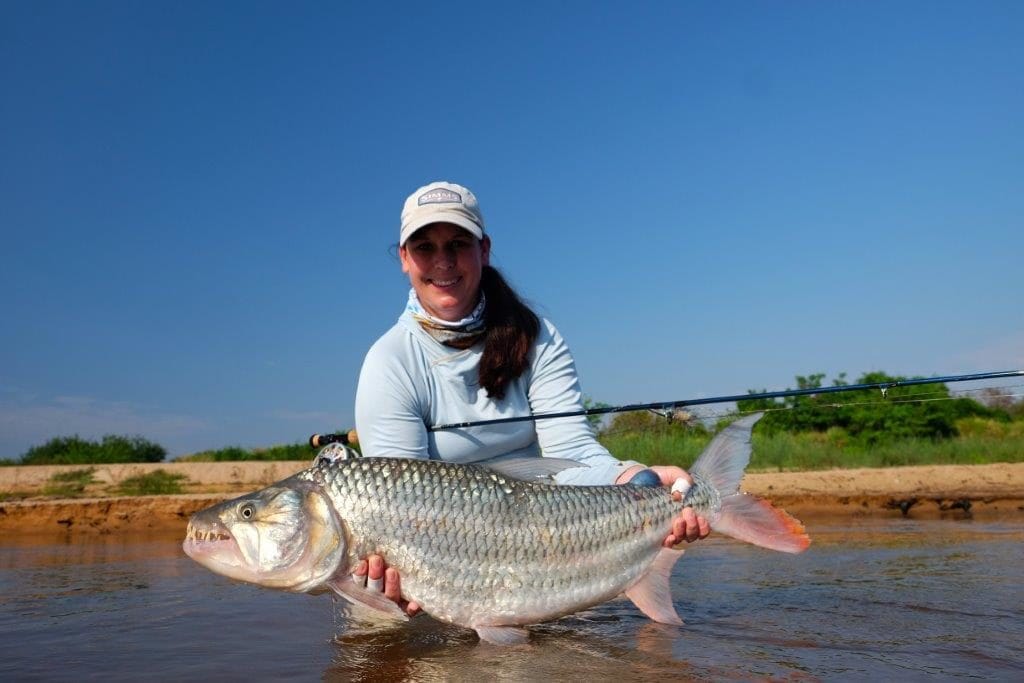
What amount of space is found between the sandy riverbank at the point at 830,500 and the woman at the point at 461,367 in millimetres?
6998

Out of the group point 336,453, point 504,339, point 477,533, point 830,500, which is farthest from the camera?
point 830,500

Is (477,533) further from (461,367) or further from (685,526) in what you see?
(461,367)

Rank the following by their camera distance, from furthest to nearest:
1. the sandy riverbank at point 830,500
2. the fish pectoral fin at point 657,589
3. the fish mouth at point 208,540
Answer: the sandy riverbank at point 830,500 → the fish pectoral fin at point 657,589 → the fish mouth at point 208,540

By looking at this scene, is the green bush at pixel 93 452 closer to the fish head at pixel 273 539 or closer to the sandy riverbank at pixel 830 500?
the sandy riverbank at pixel 830 500

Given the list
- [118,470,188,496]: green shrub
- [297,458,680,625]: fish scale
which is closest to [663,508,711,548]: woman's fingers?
[297,458,680,625]: fish scale

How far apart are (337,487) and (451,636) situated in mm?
1231

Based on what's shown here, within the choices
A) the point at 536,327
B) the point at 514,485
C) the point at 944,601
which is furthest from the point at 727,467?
the point at 944,601

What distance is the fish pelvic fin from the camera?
13.1 ft

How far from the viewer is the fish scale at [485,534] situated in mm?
3549

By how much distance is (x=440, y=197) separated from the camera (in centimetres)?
459

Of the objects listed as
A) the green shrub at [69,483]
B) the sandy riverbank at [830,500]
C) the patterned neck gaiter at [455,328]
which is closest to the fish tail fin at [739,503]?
the patterned neck gaiter at [455,328]

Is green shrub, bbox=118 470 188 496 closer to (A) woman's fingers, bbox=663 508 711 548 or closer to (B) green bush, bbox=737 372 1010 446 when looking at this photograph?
(A) woman's fingers, bbox=663 508 711 548

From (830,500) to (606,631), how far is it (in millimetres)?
7847

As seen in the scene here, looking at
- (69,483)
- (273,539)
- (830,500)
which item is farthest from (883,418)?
(273,539)
